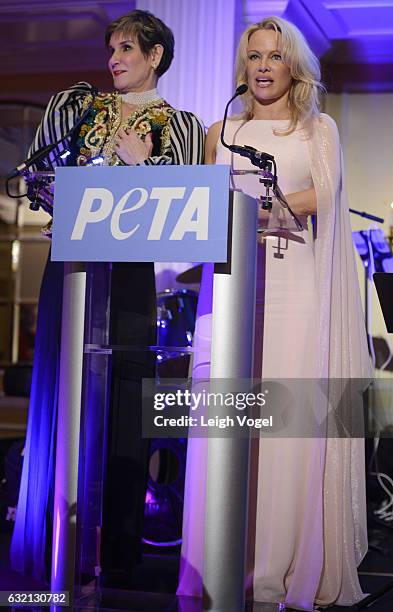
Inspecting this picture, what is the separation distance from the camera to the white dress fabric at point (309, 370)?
100.0 inches

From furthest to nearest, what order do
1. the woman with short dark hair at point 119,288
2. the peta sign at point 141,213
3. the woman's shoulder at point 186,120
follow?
the woman's shoulder at point 186,120
the woman with short dark hair at point 119,288
the peta sign at point 141,213

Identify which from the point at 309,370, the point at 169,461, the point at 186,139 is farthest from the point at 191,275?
the point at 309,370

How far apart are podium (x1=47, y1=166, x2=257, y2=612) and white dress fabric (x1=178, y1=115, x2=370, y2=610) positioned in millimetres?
564

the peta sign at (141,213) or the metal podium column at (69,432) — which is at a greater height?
the peta sign at (141,213)

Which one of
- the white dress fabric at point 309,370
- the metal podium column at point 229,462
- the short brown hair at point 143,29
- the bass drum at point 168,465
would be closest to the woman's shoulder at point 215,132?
the white dress fabric at point 309,370

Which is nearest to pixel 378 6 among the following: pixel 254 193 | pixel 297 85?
pixel 297 85

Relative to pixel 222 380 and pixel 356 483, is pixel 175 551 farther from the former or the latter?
pixel 222 380

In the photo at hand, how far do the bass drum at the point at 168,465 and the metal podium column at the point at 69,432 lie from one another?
2.73 feet

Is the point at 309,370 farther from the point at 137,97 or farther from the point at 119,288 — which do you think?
the point at 137,97

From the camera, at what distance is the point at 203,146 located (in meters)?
2.75

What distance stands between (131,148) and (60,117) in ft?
1.01

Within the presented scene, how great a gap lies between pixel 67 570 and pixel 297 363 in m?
0.95

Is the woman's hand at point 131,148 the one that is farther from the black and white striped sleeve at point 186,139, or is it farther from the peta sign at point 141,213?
the peta sign at point 141,213

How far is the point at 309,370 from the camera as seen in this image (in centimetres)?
263
